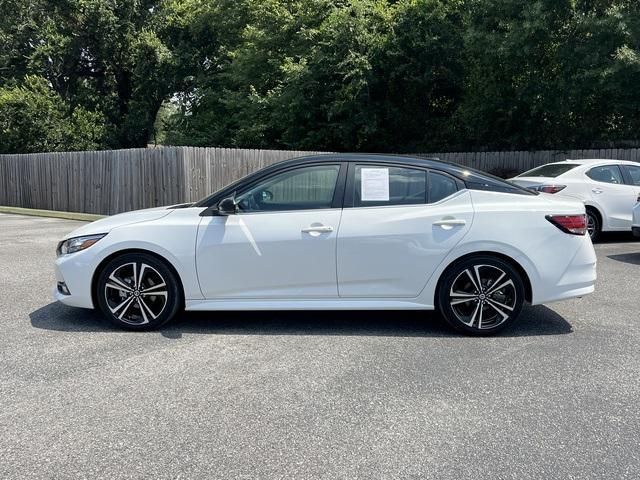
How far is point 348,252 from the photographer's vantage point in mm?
4820

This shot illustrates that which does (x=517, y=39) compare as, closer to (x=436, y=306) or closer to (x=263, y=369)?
(x=436, y=306)

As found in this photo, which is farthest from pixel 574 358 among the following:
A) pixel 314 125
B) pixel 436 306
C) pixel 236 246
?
pixel 314 125

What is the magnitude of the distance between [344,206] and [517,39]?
15603 mm

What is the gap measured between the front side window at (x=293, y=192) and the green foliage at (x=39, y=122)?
94.1ft

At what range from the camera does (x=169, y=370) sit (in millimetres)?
4047

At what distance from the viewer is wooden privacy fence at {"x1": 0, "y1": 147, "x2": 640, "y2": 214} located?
14.3 m

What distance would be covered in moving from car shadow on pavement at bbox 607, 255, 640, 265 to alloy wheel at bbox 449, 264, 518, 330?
458 centimetres

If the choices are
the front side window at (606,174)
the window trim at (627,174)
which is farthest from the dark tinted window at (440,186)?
the window trim at (627,174)

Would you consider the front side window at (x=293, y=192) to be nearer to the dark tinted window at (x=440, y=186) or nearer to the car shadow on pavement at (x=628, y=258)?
the dark tinted window at (x=440, y=186)

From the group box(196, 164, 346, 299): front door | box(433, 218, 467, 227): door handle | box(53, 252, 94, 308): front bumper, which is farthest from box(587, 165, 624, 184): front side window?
box(53, 252, 94, 308): front bumper

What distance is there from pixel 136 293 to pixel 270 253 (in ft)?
4.12

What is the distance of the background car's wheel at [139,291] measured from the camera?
4.92 meters

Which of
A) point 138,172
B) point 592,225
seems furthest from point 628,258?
point 138,172

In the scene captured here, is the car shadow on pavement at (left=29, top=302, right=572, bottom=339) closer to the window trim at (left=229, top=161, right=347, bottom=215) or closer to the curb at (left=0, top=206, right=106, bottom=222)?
the window trim at (left=229, top=161, right=347, bottom=215)
